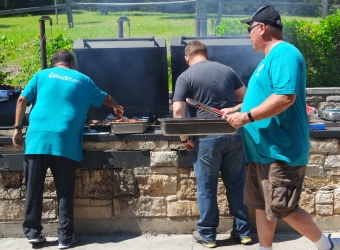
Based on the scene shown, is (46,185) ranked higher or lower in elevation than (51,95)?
lower

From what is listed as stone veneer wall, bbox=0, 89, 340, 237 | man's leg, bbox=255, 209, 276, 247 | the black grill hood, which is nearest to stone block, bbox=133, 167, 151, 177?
stone veneer wall, bbox=0, 89, 340, 237

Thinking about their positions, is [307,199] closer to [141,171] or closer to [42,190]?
[141,171]

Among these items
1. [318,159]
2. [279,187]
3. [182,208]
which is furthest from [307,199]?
[279,187]

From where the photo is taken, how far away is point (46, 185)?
4969mm

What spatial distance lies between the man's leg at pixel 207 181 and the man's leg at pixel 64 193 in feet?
3.54

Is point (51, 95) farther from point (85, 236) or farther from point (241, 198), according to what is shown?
point (241, 198)

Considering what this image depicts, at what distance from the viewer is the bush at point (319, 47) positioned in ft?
25.2

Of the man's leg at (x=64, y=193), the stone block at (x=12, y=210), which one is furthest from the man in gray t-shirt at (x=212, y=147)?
the stone block at (x=12, y=210)

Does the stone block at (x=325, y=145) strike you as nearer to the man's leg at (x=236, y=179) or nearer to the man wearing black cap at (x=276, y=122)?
the man's leg at (x=236, y=179)

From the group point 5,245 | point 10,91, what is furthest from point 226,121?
point 10,91

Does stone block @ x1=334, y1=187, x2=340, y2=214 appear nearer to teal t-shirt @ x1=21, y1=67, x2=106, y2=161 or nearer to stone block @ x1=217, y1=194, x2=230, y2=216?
stone block @ x1=217, y1=194, x2=230, y2=216

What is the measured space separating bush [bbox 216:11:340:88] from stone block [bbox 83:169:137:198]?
3.85m

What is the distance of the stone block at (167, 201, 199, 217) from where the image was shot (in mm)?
4969

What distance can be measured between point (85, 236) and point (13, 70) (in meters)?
5.87
